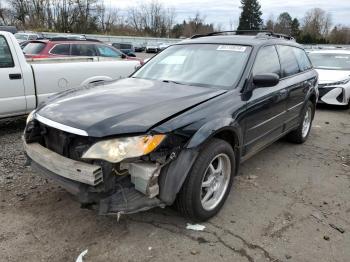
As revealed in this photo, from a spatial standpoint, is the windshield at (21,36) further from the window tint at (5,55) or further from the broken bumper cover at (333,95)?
the broken bumper cover at (333,95)

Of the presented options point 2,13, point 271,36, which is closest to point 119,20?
point 2,13

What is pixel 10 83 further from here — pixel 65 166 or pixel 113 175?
pixel 113 175

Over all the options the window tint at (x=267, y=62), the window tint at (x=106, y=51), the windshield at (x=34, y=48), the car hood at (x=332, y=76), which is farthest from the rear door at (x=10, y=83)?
the car hood at (x=332, y=76)

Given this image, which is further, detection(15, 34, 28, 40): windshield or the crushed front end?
detection(15, 34, 28, 40): windshield

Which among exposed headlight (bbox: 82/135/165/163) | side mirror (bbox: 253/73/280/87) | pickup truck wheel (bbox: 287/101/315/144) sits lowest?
pickup truck wheel (bbox: 287/101/315/144)

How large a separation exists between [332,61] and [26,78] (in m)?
8.31

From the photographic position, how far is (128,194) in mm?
2902

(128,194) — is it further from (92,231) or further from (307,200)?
(307,200)

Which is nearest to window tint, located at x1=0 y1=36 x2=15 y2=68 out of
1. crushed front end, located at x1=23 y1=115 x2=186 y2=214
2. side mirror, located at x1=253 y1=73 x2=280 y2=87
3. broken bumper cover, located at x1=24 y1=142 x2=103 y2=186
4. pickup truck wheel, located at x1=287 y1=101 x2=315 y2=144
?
broken bumper cover, located at x1=24 y1=142 x2=103 y2=186

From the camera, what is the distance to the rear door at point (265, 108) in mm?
4016

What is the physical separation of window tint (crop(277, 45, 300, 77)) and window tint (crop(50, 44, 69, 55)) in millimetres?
7190

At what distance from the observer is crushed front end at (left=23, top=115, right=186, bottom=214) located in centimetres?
282

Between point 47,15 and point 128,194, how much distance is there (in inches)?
2459

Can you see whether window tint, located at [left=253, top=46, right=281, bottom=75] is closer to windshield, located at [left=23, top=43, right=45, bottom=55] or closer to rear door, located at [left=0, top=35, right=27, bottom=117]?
rear door, located at [left=0, top=35, right=27, bottom=117]
